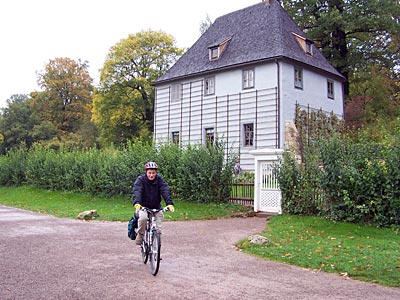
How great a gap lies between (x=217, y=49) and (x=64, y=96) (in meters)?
36.7

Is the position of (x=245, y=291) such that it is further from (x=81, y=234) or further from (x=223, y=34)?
(x=223, y=34)

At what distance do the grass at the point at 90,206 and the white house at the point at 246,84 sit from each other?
5601mm

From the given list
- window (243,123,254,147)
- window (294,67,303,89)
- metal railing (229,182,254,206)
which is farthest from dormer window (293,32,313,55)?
metal railing (229,182,254,206)

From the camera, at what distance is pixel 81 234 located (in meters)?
12.1

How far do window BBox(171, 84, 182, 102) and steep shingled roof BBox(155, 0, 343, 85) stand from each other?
70cm

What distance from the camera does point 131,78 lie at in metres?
46.8

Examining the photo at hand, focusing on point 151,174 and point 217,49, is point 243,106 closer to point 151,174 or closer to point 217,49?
point 217,49

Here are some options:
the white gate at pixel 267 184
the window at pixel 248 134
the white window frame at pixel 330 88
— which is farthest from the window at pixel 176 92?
the white gate at pixel 267 184

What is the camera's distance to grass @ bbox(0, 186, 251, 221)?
16891 millimetres

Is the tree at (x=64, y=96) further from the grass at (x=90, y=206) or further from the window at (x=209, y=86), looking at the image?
the window at (x=209, y=86)

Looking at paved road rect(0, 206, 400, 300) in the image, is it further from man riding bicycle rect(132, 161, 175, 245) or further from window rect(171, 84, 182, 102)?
window rect(171, 84, 182, 102)

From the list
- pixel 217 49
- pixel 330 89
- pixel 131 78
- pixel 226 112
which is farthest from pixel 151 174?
pixel 131 78

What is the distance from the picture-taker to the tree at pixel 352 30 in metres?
32.4

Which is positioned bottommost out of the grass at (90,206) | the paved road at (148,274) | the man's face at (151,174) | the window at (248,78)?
the paved road at (148,274)
